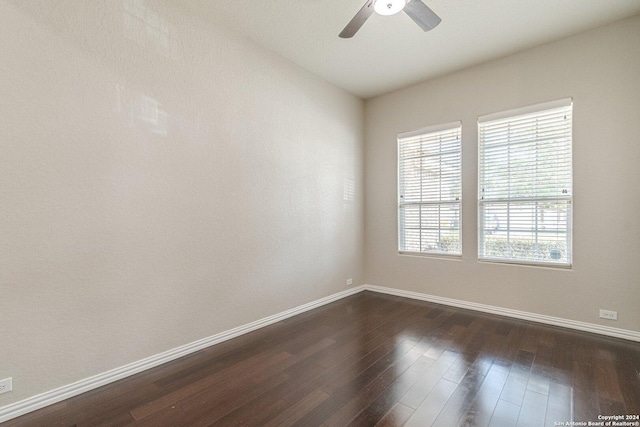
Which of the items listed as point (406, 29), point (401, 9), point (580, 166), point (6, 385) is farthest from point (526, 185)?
point (6, 385)

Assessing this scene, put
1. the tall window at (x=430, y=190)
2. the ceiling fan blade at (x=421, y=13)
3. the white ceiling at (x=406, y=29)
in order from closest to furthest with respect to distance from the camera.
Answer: the ceiling fan blade at (x=421, y=13), the white ceiling at (x=406, y=29), the tall window at (x=430, y=190)

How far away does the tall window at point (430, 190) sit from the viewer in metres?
3.95

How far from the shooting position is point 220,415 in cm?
179

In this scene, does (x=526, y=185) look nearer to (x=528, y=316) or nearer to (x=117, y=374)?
(x=528, y=316)

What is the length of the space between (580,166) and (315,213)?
2.94 m

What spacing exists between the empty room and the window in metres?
0.02

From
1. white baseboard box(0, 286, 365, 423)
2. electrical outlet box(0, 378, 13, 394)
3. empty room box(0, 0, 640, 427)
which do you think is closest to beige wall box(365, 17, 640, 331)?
empty room box(0, 0, 640, 427)

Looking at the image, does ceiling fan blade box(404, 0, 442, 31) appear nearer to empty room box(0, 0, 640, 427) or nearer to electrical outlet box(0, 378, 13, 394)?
empty room box(0, 0, 640, 427)

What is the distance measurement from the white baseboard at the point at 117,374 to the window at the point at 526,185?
281 cm

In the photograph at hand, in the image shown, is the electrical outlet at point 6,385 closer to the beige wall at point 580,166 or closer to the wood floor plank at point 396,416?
the wood floor plank at point 396,416

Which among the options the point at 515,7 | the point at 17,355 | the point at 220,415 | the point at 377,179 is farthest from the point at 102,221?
the point at 515,7

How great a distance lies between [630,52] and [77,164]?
488 centimetres

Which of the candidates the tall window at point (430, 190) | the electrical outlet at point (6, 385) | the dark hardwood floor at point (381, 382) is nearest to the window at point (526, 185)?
the tall window at point (430, 190)

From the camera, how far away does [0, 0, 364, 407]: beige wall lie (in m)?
1.86
